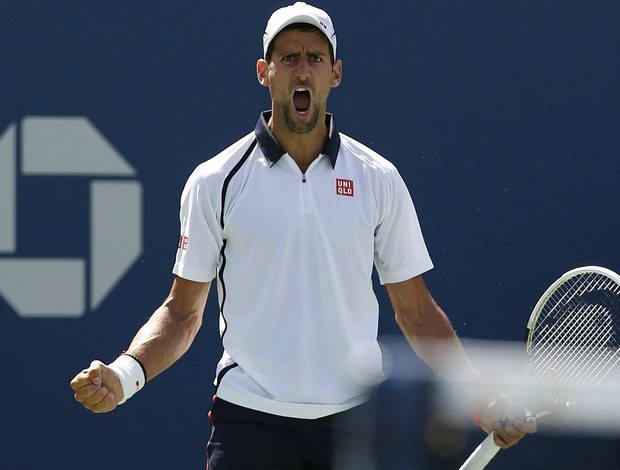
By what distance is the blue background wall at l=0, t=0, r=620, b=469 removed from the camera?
4836mm

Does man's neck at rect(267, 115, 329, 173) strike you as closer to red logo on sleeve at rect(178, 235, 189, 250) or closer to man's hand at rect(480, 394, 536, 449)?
red logo on sleeve at rect(178, 235, 189, 250)

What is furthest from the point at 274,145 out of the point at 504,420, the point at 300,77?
the point at 504,420

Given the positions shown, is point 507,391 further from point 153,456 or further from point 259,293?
point 153,456

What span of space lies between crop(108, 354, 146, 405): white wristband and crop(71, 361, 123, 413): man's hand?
2 cm

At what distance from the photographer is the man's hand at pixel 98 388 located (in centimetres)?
291

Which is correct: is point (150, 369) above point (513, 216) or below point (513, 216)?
below

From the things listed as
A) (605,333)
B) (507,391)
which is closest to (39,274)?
(605,333)

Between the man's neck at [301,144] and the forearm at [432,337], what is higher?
the man's neck at [301,144]

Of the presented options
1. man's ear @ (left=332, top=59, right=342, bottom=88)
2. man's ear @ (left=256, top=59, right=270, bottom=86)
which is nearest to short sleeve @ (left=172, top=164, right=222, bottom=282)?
man's ear @ (left=256, top=59, right=270, bottom=86)

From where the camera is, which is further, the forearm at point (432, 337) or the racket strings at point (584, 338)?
the racket strings at point (584, 338)

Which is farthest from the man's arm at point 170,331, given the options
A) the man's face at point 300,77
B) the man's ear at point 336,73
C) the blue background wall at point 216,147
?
the blue background wall at point 216,147

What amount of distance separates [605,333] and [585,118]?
1.13 meters

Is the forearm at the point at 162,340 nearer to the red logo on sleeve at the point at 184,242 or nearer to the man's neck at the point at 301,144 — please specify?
the red logo on sleeve at the point at 184,242

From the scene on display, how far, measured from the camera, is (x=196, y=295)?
3.29 m
